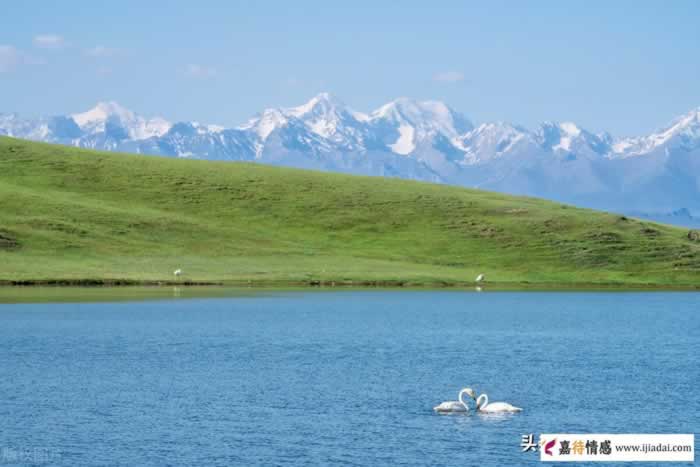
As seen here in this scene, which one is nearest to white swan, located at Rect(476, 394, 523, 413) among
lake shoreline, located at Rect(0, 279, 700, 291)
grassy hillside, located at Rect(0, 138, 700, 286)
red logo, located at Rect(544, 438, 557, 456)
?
red logo, located at Rect(544, 438, 557, 456)

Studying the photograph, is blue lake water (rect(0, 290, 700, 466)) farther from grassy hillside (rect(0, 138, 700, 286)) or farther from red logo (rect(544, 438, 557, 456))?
grassy hillside (rect(0, 138, 700, 286))

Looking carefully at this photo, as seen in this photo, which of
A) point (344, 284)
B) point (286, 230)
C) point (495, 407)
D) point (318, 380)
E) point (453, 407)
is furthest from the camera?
point (286, 230)

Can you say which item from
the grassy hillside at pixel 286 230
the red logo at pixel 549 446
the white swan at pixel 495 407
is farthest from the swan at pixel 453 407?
the grassy hillside at pixel 286 230

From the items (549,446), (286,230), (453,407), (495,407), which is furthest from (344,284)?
(549,446)

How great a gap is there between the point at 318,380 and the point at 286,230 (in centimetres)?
8622

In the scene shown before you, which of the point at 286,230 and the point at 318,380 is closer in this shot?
the point at 318,380

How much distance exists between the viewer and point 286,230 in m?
138

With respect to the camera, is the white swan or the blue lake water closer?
the blue lake water

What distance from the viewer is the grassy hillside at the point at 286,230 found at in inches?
4537

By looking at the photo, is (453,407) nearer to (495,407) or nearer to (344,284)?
(495,407)

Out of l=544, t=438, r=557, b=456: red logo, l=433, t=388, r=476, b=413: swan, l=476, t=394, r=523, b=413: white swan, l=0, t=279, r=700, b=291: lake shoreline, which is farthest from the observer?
l=0, t=279, r=700, b=291: lake shoreline

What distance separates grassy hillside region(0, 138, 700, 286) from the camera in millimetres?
115250

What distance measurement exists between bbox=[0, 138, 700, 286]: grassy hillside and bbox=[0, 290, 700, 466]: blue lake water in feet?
98.8

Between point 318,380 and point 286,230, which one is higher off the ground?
point 286,230
